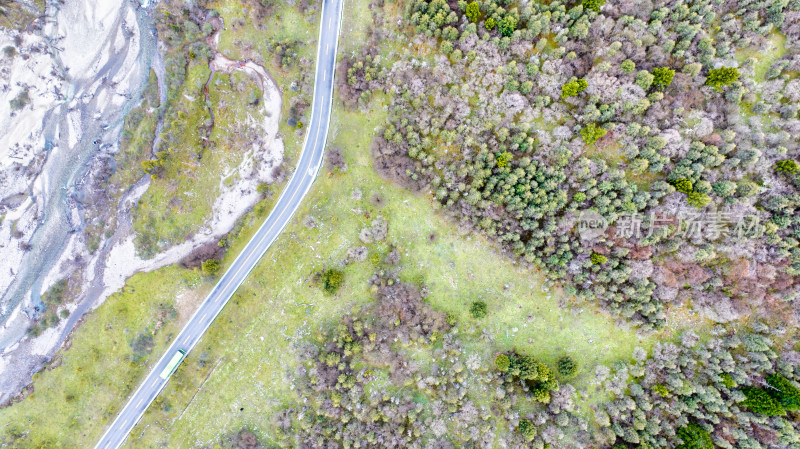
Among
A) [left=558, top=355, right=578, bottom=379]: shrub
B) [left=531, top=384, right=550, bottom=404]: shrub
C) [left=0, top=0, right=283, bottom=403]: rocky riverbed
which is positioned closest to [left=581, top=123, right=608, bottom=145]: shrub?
[left=558, top=355, right=578, bottom=379]: shrub

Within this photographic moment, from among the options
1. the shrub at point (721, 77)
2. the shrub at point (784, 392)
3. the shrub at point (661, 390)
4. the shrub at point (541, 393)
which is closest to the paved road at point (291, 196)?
the shrub at point (541, 393)

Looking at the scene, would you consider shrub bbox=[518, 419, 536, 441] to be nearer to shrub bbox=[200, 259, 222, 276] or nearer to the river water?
shrub bbox=[200, 259, 222, 276]

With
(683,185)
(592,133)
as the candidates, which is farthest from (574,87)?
(683,185)

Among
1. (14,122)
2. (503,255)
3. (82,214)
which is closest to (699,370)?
(503,255)

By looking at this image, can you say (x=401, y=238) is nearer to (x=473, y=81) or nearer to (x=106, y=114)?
(x=473, y=81)

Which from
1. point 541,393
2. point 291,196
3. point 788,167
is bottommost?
point 541,393

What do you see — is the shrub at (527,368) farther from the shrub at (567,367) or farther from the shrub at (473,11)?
the shrub at (473,11)

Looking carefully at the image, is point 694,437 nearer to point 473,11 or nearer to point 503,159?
point 503,159
